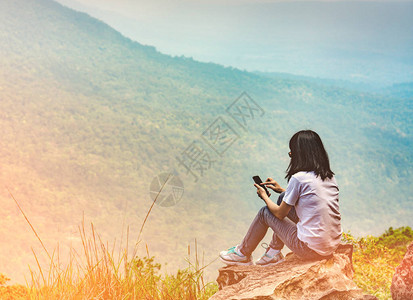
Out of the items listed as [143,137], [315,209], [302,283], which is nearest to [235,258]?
[302,283]

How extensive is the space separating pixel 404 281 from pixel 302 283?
721 mm

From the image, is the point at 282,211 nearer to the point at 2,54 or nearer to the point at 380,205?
the point at 380,205

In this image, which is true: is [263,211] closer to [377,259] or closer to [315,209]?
[315,209]

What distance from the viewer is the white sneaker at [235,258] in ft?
9.30

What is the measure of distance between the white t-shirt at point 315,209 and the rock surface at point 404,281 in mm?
549

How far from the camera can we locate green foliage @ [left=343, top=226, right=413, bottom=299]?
353 cm

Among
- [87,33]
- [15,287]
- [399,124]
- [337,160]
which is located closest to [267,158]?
[337,160]

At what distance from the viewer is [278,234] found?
2.67m

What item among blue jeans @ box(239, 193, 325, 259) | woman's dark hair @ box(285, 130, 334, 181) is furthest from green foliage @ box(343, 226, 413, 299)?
woman's dark hair @ box(285, 130, 334, 181)

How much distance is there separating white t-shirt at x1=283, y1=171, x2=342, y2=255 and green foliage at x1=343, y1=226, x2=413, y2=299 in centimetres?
126

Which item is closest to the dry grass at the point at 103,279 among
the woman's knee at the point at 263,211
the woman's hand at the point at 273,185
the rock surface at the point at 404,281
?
the woman's knee at the point at 263,211

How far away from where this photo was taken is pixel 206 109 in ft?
54.4

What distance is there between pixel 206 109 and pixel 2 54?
27.7 feet

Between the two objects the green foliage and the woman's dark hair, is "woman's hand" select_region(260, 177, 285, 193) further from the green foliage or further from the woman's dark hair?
the green foliage
